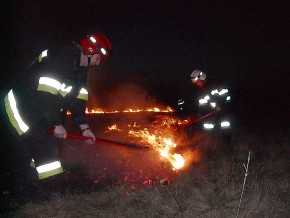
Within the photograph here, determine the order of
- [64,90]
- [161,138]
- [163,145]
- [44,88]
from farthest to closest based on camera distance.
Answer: [161,138] → [163,145] → [64,90] → [44,88]

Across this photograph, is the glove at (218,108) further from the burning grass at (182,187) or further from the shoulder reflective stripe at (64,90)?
the shoulder reflective stripe at (64,90)

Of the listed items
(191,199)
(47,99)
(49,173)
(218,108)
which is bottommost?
(191,199)

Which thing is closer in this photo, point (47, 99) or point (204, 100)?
point (47, 99)

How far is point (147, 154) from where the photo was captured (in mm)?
6984

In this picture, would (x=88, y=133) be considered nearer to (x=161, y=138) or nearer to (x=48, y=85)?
(x=48, y=85)

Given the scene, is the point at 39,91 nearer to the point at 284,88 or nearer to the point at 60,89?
the point at 60,89

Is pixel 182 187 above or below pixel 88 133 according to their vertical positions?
below

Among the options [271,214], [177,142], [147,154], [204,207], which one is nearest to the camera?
[271,214]

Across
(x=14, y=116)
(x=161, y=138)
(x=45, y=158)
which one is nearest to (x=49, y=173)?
(x=45, y=158)

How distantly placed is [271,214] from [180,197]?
109cm

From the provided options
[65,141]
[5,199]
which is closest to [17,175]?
[5,199]

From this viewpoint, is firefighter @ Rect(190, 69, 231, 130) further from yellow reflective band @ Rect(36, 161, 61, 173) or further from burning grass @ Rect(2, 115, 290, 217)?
yellow reflective band @ Rect(36, 161, 61, 173)

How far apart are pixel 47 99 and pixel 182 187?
2175 millimetres

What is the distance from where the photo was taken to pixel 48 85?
388cm
